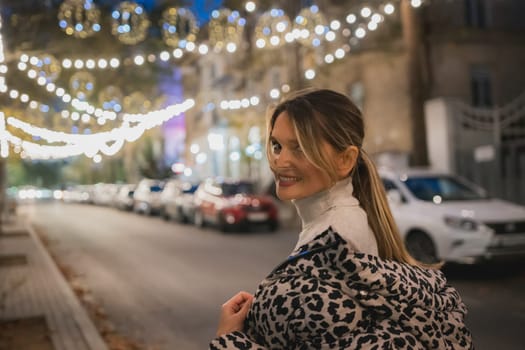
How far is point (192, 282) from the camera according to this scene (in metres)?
10.4

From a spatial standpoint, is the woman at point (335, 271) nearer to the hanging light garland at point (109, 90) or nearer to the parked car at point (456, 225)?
the hanging light garland at point (109, 90)

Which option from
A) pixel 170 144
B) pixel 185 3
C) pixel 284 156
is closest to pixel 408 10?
pixel 185 3

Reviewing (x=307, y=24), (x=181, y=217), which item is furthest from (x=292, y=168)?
(x=181, y=217)

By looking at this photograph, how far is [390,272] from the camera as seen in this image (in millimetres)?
1746

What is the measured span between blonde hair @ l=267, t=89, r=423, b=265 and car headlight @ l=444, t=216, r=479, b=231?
26.3 feet

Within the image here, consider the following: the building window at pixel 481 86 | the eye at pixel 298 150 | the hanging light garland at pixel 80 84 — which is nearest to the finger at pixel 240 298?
the eye at pixel 298 150

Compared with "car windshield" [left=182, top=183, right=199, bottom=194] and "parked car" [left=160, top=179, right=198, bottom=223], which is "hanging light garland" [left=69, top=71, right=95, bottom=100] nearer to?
"parked car" [left=160, top=179, right=198, bottom=223]

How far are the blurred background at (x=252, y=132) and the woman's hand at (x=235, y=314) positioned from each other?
3.67m

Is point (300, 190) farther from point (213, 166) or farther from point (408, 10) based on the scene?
point (213, 166)

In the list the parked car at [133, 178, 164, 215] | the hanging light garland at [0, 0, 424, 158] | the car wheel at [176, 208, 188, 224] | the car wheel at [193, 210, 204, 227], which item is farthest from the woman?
the parked car at [133, 178, 164, 215]

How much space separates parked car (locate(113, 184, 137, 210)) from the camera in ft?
118

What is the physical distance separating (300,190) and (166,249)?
14.1 meters

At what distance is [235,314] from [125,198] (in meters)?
35.8

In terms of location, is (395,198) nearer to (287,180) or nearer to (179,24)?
(179,24)
